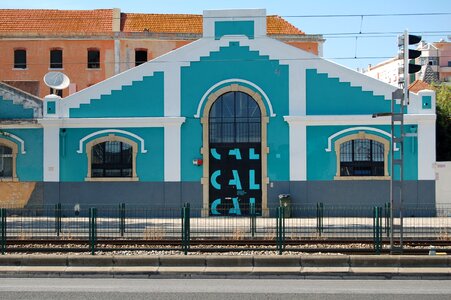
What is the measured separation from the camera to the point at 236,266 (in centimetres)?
1667

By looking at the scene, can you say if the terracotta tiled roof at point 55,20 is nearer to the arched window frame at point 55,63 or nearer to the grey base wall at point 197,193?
the arched window frame at point 55,63

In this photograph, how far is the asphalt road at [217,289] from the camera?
45.3 feet

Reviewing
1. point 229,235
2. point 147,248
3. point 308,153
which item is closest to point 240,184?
point 308,153

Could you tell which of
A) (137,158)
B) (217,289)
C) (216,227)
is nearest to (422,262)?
(217,289)

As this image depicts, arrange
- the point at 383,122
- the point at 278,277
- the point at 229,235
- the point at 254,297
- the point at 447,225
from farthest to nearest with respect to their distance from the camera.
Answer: the point at 383,122 < the point at 447,225 < the point at 229,235 < the point at 278,277 < the point at 254,297

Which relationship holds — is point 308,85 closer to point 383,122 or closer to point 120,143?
point 383,122

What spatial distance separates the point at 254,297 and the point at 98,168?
19.4 meters

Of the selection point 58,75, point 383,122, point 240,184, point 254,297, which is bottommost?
point 254,297

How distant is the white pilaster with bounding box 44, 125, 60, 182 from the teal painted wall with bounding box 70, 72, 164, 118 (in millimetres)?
1165

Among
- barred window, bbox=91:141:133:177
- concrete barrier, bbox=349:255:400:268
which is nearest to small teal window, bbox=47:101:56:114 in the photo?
barred window, bbox=91:141:133:177

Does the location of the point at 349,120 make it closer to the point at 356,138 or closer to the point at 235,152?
the point at 356,138

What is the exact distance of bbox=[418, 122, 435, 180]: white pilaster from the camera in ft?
101

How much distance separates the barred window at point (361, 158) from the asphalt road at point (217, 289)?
50.9 feet

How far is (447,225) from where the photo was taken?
2512cm
